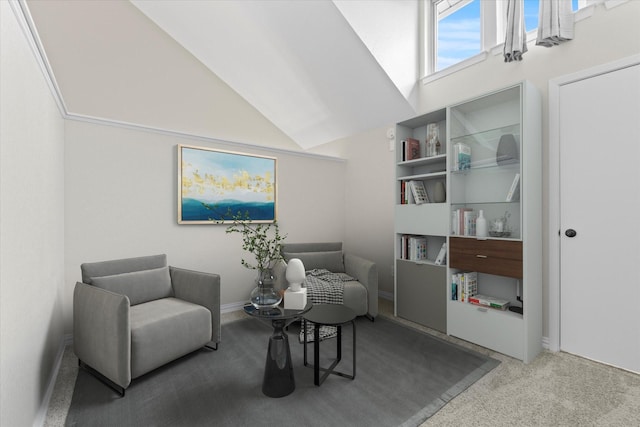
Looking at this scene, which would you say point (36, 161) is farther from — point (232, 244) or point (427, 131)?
point (427, 131)

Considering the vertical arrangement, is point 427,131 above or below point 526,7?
below

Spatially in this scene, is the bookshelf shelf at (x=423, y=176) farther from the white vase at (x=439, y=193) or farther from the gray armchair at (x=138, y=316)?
the gray armchair at (x=138, y=316)

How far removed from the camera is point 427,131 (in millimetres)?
3244

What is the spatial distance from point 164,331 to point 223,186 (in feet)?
5.90

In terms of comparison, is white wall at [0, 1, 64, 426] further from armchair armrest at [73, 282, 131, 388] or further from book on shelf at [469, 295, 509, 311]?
book on shelf at [469, 295, 509, 311]

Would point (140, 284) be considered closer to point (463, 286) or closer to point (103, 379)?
point (103, 379)

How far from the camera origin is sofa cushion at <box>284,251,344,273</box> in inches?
139

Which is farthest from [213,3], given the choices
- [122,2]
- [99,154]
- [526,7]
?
[526,7]

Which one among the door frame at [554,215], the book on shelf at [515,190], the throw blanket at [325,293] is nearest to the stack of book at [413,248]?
the throw blanket at [325,293]

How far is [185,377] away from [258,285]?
0.83 metres

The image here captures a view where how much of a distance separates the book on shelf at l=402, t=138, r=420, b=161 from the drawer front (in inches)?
61.7

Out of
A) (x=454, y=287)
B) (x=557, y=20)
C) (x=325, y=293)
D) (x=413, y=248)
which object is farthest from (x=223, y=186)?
(x=557, y=20)

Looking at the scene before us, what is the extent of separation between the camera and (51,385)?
1.91 m

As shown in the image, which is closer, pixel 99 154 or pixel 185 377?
pixel 185 377
